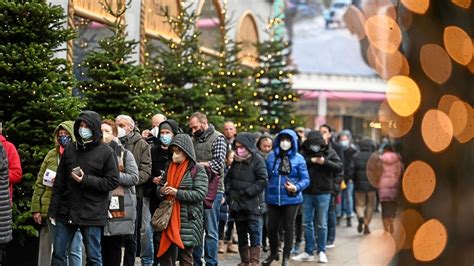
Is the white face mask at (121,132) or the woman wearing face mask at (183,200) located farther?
the white face mask at (121,132)

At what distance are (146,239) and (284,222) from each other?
2.12 m

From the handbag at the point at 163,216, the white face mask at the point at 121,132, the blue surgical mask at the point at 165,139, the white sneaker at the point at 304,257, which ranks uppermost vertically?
the white face mask at the point at 121,132

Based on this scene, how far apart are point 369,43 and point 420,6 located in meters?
0.41

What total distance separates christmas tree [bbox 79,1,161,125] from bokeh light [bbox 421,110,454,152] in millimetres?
10908

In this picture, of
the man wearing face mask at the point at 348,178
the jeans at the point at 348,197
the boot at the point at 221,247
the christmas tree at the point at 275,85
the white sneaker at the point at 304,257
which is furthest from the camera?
the christmas tree at the point at 275,85

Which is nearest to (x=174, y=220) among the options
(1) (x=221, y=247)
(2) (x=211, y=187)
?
(2) (x=211, y=187)

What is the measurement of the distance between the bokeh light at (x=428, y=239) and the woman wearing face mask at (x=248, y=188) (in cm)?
884

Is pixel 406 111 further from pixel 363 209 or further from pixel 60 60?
pixel 363 209

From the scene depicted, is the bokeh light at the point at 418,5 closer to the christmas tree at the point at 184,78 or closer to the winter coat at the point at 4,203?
the winter coat at the point at 4,203

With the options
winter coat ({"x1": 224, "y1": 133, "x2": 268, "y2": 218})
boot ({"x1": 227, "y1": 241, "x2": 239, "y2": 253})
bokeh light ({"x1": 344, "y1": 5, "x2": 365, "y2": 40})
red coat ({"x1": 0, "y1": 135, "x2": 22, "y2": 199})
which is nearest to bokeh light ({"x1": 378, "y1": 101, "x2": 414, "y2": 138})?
bokeh light ({"x1": 344, "y1": 5, "x2": 365, "y2": 40})

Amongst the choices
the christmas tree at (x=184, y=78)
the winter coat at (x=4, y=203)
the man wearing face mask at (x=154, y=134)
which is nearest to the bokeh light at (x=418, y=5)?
the winter coat at (x=4, y=203)

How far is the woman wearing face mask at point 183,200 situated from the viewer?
8.27 m

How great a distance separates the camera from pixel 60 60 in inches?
379

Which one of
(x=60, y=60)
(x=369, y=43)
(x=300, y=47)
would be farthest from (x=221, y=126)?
(x=300, y=47)
